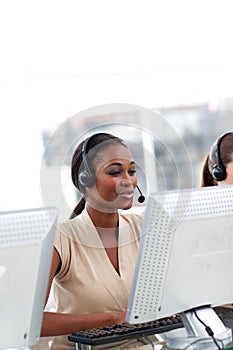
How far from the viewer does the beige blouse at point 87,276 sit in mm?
2102

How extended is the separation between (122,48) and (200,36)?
0.53 meters

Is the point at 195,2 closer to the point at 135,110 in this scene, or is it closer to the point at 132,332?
the point at 135,110

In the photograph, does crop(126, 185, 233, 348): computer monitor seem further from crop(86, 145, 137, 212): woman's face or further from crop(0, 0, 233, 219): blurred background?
crop(0, 0, 233, 219): blurred background

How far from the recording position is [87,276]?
2115 mm

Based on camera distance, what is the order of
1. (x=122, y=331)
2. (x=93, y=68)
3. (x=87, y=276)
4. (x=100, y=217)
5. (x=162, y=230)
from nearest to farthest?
(x=162, y=230) → (x=122, y=331) → (x=87, y=276) → (x=100, y=217) → (x=93, y=68)

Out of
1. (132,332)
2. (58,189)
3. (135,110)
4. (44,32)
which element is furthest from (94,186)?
(135,110)

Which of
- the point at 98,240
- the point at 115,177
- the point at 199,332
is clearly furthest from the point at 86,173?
the point at 199,332

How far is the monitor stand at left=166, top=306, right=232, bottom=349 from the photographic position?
69.6 inches

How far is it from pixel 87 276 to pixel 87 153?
0.41 metres

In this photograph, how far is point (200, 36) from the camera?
4.24m

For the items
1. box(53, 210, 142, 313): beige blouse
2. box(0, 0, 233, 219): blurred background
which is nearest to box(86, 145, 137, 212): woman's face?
box(53, 210, 142, 313): beige blouse

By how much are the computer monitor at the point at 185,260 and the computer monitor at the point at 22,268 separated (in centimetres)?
27

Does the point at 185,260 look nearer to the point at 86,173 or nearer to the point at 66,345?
the point at 66,345

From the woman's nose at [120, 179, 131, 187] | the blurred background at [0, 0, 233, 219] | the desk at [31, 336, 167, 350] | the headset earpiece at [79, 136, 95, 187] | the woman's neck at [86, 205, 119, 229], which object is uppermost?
the blurred background at [0, 0, 233, 219]
